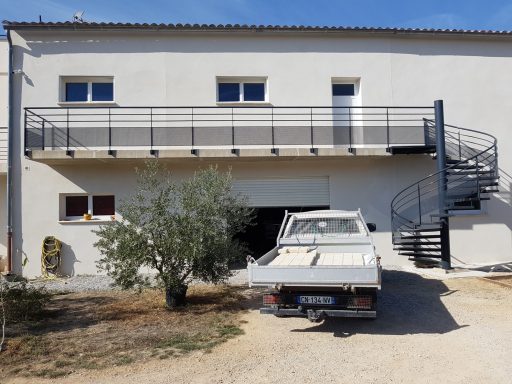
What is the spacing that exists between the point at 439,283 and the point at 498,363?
5147 mm

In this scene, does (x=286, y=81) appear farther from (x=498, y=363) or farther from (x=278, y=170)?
(x=498, y=363)

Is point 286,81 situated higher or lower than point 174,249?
higher

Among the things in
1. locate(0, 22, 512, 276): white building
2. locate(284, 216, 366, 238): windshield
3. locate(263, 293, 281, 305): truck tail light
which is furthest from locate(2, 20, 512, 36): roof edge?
locate(263, 293, 281, 305): truck tail light

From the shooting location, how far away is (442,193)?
1106 cm

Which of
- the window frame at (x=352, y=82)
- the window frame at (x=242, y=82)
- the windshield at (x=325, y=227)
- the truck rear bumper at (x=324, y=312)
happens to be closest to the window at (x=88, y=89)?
the window frame at (x=242, y=82)

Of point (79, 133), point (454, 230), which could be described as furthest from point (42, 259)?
point (454, 230)

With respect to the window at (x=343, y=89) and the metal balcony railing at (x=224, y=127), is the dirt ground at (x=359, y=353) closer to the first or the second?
the metal balcony railing at (x=224, y=127)

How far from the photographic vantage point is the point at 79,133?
467 inches

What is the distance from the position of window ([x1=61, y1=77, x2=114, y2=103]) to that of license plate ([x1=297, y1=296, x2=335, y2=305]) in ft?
29.9

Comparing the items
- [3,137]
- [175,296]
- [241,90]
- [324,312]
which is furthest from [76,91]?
[324,312]

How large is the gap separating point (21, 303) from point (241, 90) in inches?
332

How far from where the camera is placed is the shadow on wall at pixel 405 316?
6320 millimetres

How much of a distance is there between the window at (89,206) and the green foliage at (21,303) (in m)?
4.79

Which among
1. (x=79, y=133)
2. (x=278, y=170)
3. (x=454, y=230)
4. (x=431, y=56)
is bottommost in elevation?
(x=454, y=230)
